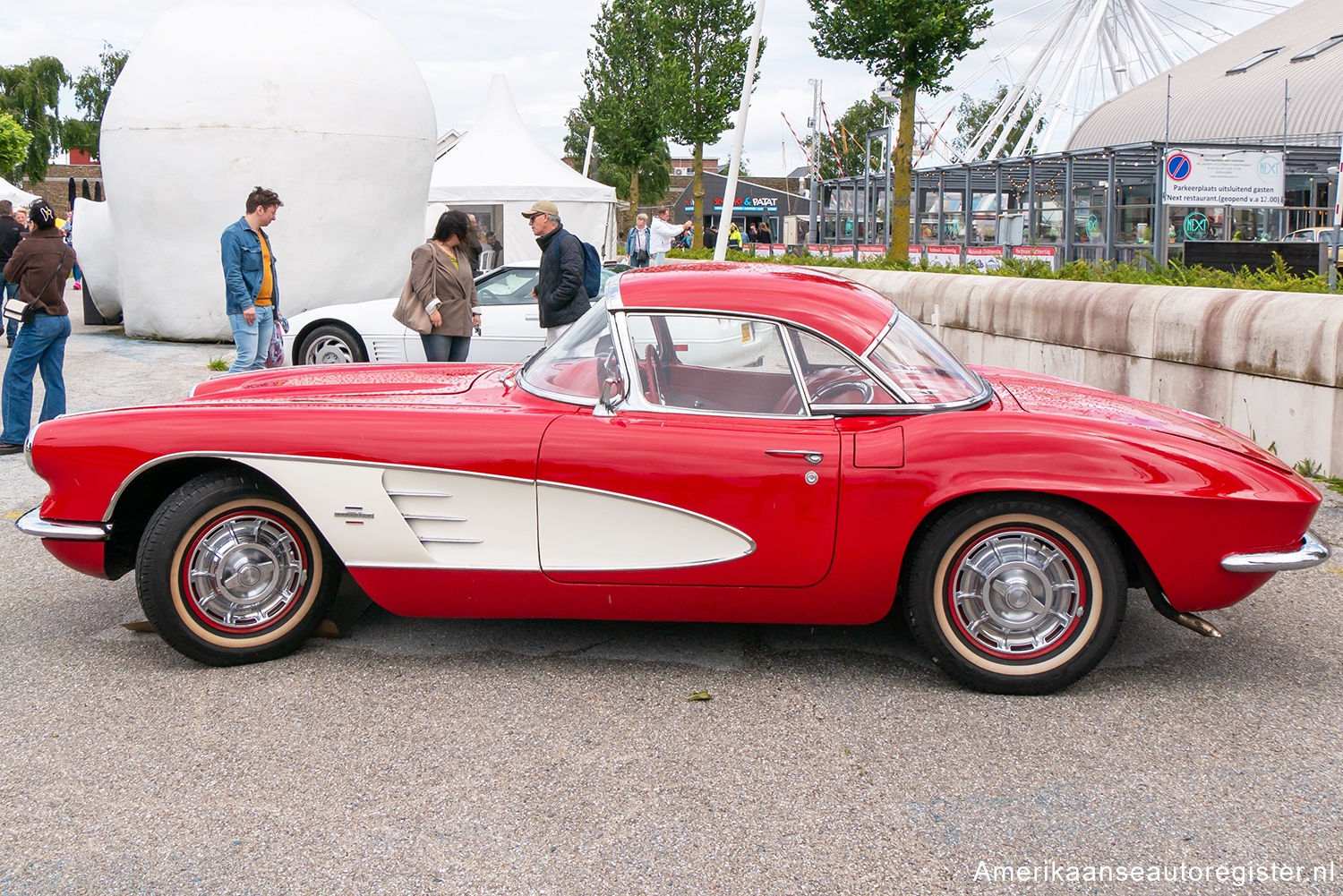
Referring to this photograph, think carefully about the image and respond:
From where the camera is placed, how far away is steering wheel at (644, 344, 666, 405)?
13.4 feet

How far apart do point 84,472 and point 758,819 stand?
100 inches

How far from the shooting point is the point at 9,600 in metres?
4.89

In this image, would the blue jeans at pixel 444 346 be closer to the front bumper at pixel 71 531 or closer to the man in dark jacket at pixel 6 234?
the front bumper at pixel 71 531

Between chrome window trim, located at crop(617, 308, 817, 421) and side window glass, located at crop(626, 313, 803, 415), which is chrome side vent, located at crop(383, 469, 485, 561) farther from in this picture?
side window glass, located at crop(626, 313, 803, 415)

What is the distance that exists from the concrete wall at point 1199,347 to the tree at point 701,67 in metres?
26.6

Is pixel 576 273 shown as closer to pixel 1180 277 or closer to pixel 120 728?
pixel 1180 277

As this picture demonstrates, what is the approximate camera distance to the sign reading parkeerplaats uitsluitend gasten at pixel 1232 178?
15.0m

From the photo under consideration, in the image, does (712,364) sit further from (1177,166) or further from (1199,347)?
(1177,166)

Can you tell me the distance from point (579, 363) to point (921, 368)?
3.89 feet

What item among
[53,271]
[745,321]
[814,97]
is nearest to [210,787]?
[745,321]

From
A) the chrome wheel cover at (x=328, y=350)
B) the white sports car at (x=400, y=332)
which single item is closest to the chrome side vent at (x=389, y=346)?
the white sports car at (x=400, y=332)

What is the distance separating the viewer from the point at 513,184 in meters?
25.6

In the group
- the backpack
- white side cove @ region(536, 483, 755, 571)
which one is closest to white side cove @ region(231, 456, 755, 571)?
white side cove @ region(536, 483, 755, 571)

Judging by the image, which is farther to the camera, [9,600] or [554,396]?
[9,600]
